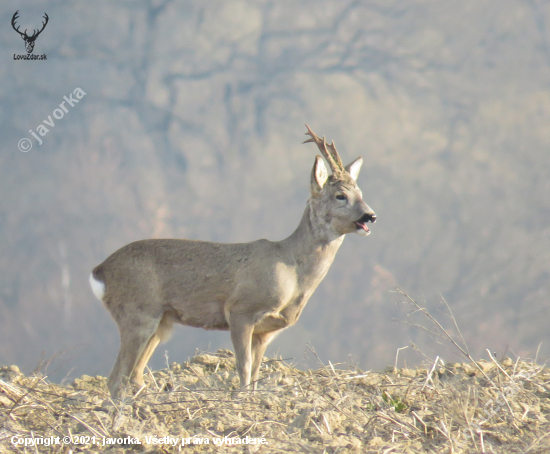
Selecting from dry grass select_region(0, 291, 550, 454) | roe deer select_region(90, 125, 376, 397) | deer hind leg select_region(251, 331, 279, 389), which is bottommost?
dry grass select_region(0, 291, 550, 454)

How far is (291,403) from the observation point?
578 centimetres

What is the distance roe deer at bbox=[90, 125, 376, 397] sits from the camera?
700 centimetres

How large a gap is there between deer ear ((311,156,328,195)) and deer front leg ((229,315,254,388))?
180 cm

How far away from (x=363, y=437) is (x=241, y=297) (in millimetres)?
2570

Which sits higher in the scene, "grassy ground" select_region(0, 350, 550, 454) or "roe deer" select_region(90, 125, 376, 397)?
"roe deer" select_region(90, 125, 376, 397)

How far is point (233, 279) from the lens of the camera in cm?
717

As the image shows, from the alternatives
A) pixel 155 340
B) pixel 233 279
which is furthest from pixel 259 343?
pixel 155 340

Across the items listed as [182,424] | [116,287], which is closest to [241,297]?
Result: [116,287]

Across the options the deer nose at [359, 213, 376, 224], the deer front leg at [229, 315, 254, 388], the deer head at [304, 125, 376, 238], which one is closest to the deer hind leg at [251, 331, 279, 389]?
→ the deer front leg at [229, 315, 254, 388]

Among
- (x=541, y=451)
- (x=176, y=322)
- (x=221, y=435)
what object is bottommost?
(x=541, y=451)

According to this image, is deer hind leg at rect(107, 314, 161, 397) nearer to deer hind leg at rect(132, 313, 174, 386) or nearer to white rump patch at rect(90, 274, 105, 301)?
deer hind leg at rect(132, 313, 174, 386)

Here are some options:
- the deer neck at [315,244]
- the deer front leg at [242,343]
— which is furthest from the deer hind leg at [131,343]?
the deer neck at [315,244]

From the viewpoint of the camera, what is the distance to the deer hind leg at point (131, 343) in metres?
7.07

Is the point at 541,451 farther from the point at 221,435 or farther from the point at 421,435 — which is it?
the point at 221,435
